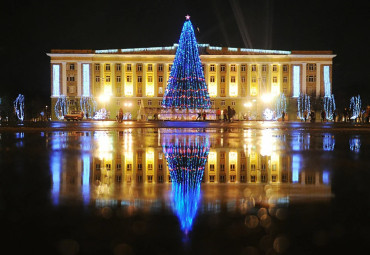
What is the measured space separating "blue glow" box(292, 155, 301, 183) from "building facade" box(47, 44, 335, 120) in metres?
81.6

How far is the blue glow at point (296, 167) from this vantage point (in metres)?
7.92

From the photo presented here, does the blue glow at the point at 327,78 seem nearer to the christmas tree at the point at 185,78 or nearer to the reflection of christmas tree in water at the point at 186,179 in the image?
the christmas tree at the point at 185,78

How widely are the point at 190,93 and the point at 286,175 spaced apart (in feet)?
162

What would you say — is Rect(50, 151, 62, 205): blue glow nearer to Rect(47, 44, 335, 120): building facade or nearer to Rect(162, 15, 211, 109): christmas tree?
Rect(162, 15, 211, 109): christmas tree

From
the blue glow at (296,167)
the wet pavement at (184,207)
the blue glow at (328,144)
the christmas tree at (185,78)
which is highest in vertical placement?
the christmas tree at (185,78)

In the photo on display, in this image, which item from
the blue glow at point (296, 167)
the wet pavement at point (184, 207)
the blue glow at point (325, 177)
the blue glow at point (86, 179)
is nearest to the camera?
the wet pavement at point (184, 207)

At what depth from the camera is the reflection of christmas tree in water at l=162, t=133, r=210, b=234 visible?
5242 mm

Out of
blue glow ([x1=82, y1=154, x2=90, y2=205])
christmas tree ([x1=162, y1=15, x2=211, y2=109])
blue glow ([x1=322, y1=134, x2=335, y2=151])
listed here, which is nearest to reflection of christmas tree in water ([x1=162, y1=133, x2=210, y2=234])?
blue glow ([x1=82, y1=154, x2=90, y2=205])

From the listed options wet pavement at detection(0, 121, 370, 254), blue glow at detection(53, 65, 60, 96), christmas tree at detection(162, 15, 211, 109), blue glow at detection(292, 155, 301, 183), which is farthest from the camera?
blue glow at detection(53, 65, 60, 96)

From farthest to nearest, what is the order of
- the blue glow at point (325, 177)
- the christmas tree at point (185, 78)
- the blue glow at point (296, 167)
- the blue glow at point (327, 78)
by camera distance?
the blue glow at point (327, 78) → the christmas tree at point (185, 78) → the blue glow at point (296, 167) → the blue glow at point (325, 177)

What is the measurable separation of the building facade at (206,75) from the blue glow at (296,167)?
8161 cm

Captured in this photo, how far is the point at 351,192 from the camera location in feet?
21.5

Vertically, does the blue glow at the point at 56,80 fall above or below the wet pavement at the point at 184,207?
above

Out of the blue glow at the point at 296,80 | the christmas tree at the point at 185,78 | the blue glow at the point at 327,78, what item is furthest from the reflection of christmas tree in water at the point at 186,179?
the blue glow at the point at 327,78
